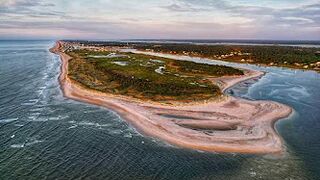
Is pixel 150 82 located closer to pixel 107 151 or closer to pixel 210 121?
pixel 210 121

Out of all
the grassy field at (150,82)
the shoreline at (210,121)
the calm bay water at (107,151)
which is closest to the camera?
the calm bay water at (107,151)

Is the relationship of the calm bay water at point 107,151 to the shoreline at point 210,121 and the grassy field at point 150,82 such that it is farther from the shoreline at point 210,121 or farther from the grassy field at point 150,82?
the grassy field at point 150,82

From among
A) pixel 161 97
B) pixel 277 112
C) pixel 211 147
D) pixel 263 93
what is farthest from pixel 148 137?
pixel 263 93

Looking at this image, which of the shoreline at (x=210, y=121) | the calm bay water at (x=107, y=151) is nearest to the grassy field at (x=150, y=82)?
the shoreline at (x=210, y=121)

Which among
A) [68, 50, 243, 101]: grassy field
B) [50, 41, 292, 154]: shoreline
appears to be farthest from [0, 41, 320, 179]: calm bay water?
[68, 50, 243, 101]: grassy field

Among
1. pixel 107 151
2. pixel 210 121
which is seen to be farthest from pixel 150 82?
pixel 107 151
